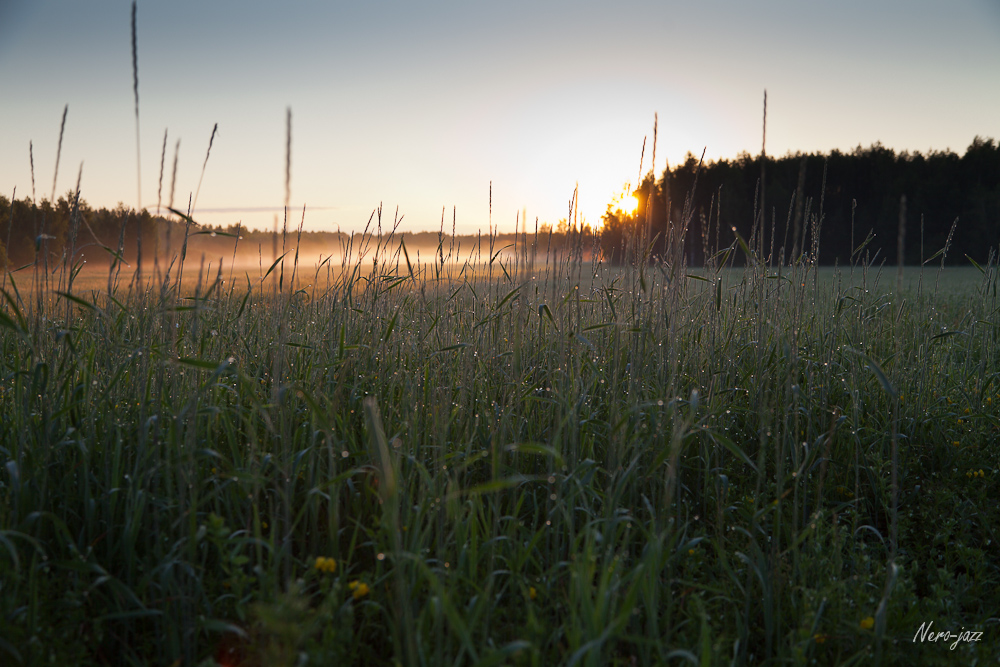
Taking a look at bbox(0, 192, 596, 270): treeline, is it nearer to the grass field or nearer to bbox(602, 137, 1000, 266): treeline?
the grass field

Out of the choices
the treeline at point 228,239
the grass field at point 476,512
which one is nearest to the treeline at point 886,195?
the treeline at point 228,239

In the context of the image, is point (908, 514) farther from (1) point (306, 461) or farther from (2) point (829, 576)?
(1) point (306, 461)

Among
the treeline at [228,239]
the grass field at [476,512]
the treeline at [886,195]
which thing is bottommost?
the grass field at [476,512]

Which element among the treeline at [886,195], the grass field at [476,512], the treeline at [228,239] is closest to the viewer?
the grass field at [476,512]

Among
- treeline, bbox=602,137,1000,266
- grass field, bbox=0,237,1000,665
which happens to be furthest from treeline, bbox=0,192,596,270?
treeline, bbox=602,137,1000,266

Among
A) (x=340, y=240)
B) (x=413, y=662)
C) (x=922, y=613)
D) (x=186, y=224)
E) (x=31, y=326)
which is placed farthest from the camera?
(x=340, y=240)

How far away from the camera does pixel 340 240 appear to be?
127 inches

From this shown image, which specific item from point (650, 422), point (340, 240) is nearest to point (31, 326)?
point (340, 240)

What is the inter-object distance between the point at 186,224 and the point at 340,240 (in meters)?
1.17

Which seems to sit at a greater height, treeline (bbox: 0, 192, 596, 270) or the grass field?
treeline (bbox: 0, 192, 596, 270)

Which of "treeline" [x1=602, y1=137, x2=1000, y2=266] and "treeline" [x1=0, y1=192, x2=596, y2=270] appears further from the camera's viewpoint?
"treeline" [x1=602, y1=137, x2=1000, y2=266]

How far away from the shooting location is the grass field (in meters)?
1.29

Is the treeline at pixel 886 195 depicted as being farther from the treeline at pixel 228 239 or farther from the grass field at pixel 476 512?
the grass field at pixel 476 512

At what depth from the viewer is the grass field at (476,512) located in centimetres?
129
